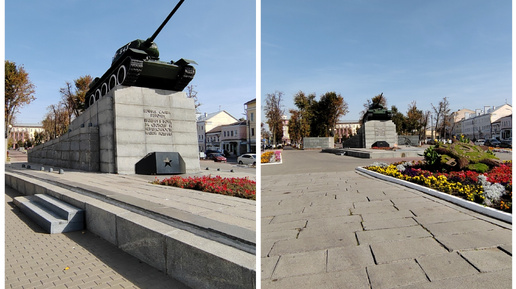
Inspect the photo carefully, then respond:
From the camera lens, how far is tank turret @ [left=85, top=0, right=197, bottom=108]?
36.6 feet

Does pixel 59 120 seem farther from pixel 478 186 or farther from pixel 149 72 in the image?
pixel 478 186

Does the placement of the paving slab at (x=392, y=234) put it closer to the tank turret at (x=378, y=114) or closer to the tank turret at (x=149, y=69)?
the tank turret at (x=149, y=69)

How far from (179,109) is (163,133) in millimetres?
1060

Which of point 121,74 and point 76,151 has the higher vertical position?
point 121,74

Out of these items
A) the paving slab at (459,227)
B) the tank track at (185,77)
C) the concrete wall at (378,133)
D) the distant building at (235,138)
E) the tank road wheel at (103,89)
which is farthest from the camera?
the distant building at (235,138)

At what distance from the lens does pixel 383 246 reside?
2.96 m

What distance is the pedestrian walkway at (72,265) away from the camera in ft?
9.48

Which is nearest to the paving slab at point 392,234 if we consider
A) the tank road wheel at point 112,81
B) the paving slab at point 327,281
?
the paving slab at point 327,281

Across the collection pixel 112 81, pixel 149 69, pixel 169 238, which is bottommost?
pixel 169 238

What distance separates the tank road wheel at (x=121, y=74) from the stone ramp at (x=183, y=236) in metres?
7.27

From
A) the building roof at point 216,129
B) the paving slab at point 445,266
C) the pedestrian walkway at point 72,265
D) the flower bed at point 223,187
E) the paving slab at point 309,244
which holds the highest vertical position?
the building roof at point 216,129

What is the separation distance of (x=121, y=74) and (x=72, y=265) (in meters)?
9.68

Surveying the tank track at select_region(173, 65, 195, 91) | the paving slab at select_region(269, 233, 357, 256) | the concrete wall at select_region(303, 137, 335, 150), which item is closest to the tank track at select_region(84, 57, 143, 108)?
the tank track at select_region(173, 65, 195, 91)

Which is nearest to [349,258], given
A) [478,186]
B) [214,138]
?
[478,186]
